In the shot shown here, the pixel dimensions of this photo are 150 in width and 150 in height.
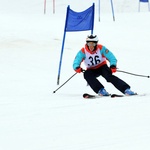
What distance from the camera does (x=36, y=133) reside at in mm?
4777

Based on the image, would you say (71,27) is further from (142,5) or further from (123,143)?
(142,5)

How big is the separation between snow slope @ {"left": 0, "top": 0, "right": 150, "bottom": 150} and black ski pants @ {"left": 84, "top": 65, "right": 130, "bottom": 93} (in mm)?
346

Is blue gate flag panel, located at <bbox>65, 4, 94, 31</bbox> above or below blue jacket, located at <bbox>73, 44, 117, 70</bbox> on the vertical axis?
above

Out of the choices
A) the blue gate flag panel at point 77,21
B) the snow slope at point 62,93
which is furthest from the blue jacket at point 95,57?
the blue gate flag panel at point 77,21

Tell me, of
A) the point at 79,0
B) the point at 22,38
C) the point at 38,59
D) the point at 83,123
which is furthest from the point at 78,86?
the point at 79,0

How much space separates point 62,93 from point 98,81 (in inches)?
43.5

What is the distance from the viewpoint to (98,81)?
7.70m

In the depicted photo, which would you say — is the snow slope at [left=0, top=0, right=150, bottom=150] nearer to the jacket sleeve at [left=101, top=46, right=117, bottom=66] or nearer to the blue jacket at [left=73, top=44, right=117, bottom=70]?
the blue jacket at [left=73, top=44, right=117, bottom=70]

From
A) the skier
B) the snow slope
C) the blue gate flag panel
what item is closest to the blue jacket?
the skier

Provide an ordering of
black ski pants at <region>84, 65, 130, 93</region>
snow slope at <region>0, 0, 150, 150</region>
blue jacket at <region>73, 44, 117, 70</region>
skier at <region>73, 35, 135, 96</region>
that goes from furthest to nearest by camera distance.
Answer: blue jacket at <region>73, 44, 117, 70</region> < skier at <region>73, 35, 135, 96</region> < black ski pants at <region>84, 65, 130, 93</region> < snow slope at <region>0, 0, 150, 150</region>

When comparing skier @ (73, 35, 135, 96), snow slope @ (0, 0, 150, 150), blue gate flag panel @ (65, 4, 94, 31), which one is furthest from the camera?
blue gate flag panel @ (65, 4, 94, 31)

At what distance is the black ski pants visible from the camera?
744cm

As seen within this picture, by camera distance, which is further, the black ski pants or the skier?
the skier

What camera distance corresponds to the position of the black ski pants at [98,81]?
7.44 m
